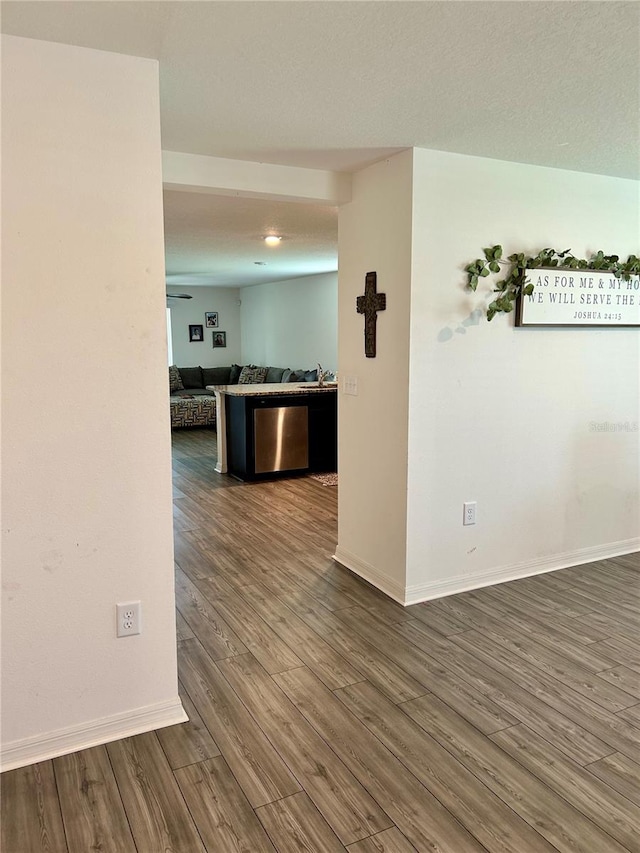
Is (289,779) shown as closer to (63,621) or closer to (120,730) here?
(120,730)

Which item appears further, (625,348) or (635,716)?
(625,348)

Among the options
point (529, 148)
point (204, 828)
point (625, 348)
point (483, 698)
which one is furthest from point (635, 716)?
point (529, 148)

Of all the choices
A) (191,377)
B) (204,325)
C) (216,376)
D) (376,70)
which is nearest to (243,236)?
(376,70)

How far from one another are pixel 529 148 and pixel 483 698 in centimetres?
248

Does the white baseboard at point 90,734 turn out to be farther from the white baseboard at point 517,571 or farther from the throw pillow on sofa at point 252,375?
the throw pillow on sofa at point 252,375

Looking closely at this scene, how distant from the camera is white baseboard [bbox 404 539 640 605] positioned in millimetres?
3254

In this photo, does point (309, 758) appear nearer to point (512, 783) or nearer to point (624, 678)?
point (512, 783)

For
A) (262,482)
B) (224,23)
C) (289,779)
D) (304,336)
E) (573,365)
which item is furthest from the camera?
(304,336)

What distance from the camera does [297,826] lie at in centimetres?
174

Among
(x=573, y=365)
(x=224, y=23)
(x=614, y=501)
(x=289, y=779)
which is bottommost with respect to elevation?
(x=289, y=779)

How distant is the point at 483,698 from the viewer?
2.36 m

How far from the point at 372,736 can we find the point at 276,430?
402cm

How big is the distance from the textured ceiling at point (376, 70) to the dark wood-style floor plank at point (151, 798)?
2258 mm

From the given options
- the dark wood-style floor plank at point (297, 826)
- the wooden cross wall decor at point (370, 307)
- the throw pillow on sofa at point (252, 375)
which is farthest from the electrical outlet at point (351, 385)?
the throw pillow on sofa at point (252, 375)
